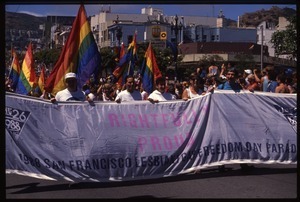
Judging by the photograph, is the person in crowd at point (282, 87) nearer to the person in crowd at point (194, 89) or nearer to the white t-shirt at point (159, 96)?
the person in crowd at point (194, 89)

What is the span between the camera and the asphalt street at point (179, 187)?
7.52 metres

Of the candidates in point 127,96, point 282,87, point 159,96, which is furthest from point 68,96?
point 282,87

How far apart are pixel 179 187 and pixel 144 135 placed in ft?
3.01

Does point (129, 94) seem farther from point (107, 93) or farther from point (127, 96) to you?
point (107, 93)

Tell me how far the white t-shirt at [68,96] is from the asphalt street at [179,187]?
49.2 inches

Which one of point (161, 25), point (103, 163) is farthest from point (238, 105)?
point (161, 25)

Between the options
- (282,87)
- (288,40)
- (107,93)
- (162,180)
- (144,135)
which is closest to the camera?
(144,135)

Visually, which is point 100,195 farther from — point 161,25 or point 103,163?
point 161,25

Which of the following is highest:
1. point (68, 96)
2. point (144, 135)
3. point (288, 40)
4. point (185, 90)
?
point (288, 40)

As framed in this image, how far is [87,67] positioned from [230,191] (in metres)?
3.35

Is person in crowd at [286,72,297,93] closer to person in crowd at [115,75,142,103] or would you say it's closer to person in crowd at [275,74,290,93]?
person in crowd at [275,74,290,93]

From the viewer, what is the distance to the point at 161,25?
84500mm

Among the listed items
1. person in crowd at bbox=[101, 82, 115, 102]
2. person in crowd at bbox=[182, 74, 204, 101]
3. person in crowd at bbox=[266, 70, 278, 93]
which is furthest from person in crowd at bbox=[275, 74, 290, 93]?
person in crowd at bbox=[101, 82, 115, 102]

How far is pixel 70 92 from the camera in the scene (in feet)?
28.2
